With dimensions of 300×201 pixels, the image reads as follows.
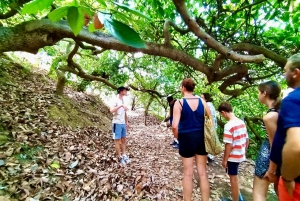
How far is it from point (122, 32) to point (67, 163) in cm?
351

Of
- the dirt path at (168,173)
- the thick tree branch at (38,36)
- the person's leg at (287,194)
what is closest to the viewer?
the person's leg at (287,194)

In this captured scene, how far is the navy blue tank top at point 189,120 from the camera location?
10.0 ft

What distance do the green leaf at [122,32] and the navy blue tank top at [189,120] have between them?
2569 millimetres

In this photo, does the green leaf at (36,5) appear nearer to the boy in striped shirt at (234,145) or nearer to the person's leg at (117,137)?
the boy in striped shirt at (234,145)

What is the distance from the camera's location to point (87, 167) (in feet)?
12.2

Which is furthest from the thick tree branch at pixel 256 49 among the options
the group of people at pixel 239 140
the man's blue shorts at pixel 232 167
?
the man's blue shorts at pixel 232 167

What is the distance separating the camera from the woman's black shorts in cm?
303

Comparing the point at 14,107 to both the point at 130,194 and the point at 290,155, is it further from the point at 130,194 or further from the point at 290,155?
the point at 290,155

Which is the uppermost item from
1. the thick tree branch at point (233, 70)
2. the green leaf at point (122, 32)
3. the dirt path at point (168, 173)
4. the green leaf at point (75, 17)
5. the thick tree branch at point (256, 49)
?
the thick tree branch at point (256, 49)

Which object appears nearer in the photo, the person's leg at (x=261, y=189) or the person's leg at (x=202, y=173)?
the person's leg at (x=261, y=189)

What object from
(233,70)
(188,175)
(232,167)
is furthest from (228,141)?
(233,70)

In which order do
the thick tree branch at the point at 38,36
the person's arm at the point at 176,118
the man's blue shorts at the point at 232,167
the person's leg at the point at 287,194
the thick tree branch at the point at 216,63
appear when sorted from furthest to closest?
the thick tree branch at the point at 216,63, the thick tree branch at the point at 38,36, the man's blue shorts at the point at 232,167, the person's arm at the point at 176,118, the person's leg at the point at 287,194

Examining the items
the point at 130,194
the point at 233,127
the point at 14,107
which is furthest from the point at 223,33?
the point at 14,107

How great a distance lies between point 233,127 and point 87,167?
2.35 meters
